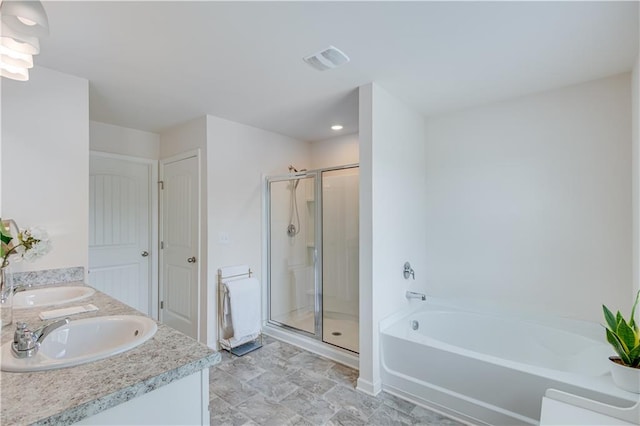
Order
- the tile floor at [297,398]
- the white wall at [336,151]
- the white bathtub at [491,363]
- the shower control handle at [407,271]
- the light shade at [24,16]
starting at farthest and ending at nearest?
1. the white wall at [336,151]
2. the shower control handle at [407,271]
3. the tile floor at [297,398]
4. the white bathtub at [491,363]
5. the light shade at [24,16]

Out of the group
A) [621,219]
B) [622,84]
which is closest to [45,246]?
[621,219]

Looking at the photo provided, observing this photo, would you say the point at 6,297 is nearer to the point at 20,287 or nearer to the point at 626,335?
the point at 20,287

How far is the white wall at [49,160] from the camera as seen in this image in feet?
6.28

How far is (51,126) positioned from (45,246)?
925 mm

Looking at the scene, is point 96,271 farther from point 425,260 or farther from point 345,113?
point 425,260

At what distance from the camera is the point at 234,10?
150 cm

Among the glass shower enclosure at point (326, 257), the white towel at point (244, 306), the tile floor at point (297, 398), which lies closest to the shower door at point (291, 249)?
the glass shower enclosure at point (326, 257)

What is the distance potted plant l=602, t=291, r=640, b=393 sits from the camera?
4.73 feet

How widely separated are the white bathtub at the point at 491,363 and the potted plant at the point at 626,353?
0.08 metres

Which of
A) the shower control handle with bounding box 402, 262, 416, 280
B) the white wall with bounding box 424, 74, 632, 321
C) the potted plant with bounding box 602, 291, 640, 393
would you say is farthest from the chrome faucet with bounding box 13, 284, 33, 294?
the white wall with bounding box 424, 74, 632, 321

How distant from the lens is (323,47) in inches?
72.6

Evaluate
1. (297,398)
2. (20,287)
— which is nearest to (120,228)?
(20,287)

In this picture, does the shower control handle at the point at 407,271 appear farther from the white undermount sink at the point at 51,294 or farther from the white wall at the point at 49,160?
the white wall at the point at 49,160

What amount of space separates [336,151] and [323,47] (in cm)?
222
